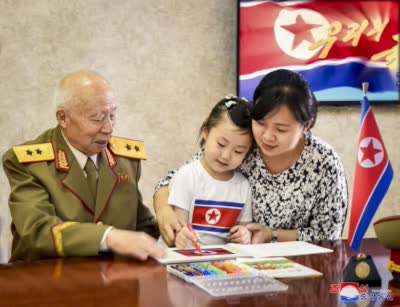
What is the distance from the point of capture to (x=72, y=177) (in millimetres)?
2193

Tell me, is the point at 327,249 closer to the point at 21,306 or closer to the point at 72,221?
the point at 72,221

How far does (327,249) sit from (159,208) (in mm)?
636

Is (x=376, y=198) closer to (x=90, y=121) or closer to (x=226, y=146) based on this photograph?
(x=226, y=146)

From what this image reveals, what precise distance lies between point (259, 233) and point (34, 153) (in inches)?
33.2

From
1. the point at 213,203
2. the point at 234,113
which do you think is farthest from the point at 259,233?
the point at 234,113

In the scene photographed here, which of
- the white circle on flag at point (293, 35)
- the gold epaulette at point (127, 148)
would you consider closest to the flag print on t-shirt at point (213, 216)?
the gold epaulette at point (127, 148)

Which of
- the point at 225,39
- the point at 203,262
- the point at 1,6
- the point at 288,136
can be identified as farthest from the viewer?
the point at 225,39

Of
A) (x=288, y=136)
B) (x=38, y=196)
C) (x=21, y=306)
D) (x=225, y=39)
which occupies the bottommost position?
(x=21, y=306)

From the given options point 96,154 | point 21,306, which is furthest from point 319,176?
point 21,306

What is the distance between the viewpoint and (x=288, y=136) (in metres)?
2.26

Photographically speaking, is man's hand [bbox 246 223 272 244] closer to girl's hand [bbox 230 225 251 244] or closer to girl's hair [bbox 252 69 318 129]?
girl's hand [bbox 230 225 251 244]

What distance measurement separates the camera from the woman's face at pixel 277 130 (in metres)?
2.24

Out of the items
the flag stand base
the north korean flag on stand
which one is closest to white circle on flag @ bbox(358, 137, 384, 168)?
the north korean flag on stand
